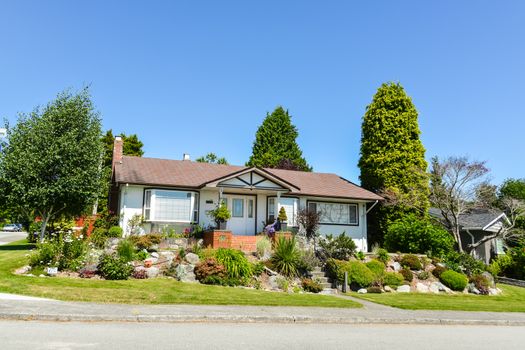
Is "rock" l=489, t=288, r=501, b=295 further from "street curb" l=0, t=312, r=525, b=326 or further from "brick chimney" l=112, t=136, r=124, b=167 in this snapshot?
"brick chimney" l=112, t=136, r=124, b=167

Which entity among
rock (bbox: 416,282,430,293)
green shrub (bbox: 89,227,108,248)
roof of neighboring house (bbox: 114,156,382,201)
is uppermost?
roof of neighboring house (bbox: 114,156,382,201)

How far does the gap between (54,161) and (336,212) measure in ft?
53.2

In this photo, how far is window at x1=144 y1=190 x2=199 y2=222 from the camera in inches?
907

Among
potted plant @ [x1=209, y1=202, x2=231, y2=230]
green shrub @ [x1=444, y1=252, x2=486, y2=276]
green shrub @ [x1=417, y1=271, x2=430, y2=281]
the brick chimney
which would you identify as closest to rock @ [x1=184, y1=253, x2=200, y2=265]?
potted plant @ [x1=209, y1=202, x2=231, y2=230]

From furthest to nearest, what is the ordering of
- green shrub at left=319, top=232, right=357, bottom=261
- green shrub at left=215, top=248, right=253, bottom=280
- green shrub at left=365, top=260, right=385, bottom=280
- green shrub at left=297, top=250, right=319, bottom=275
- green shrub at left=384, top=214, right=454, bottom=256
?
green shrub at left=384, top=214, right=454, bottom=256 < green shrub at left=319, top=232, right=357, bottom=261 < green shrub at left=365, top=260, right=385, bottom=280 < green shrub at left=297, top=250, right=319, bottom=275 < green shrub at left=215, top=248, right=253, bottom=280

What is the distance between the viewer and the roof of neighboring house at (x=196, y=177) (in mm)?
23828

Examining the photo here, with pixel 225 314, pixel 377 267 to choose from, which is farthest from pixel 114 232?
pixel 377 267

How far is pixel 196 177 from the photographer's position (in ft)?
84.7

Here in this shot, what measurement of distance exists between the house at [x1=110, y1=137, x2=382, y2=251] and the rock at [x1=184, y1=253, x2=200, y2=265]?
5.56 m

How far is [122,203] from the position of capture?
23.0m

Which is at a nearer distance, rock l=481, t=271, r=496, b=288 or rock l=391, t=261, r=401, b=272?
rock l=391, t=261, r=401, b=272

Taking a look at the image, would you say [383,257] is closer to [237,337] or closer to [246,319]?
[246,319]

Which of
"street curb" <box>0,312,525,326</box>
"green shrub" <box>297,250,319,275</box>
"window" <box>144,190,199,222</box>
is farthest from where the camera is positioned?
"window" <box>144,190,199,222</box>

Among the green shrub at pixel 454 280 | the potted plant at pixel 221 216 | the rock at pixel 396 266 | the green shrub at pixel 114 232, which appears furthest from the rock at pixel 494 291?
the green shrub at pixel 114 232
